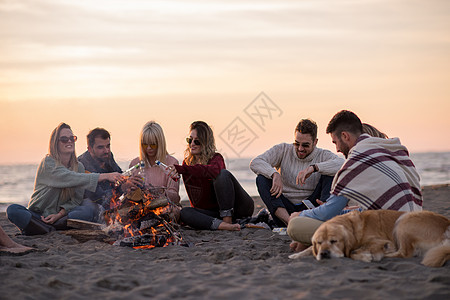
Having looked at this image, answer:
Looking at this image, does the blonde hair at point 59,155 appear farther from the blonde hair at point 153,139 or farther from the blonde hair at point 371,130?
the blonde hair at point 371,130

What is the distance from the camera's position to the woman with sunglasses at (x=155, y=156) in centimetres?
643

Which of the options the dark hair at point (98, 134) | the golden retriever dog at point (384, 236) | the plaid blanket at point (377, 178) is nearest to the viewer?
the golden retriever dog at point (384, 236)

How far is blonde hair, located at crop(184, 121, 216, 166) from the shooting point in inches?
263

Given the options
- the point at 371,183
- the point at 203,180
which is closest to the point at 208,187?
the point at 203,180

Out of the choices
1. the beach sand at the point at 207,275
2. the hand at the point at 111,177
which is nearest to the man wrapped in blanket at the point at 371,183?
the beach sand at the point at 207,275

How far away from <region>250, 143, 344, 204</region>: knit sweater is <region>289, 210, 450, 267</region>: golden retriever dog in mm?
2023

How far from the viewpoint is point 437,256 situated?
4.00 m

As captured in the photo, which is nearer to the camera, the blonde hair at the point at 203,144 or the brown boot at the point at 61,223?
the brown boot at the point at 61,223

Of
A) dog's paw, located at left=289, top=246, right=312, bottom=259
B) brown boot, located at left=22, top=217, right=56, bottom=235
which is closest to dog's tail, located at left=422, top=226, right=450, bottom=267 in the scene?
dog's paw, located at left=289, top=246, right=312, bottom=259

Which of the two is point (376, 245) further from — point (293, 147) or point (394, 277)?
point (293, 147)

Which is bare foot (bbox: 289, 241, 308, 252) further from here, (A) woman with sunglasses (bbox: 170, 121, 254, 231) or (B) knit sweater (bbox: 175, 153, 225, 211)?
(B) knit sweater (bbox: 175, 153, 225, 211)

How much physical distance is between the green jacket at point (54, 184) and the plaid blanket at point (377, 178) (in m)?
3.46

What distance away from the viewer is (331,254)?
427 cm

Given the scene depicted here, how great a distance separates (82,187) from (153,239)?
1694 mm
